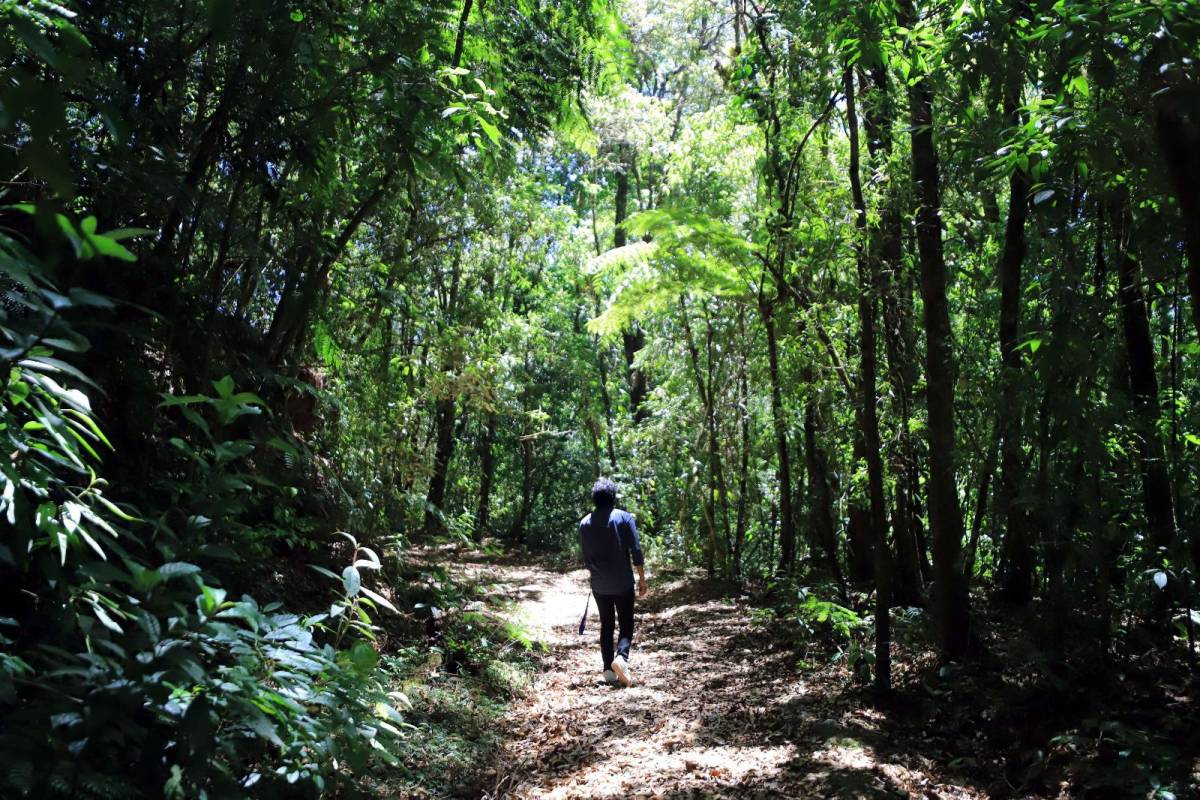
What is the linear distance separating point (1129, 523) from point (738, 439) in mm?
8084

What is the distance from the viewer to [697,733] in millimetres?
5570

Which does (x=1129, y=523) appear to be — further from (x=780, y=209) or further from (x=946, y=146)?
(x=780, y=209)

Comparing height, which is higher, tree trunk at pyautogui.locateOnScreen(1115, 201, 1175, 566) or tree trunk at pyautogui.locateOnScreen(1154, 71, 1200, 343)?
tree trunk at pyautogui.locateOnScreen(1154, 71, 1200, 343)

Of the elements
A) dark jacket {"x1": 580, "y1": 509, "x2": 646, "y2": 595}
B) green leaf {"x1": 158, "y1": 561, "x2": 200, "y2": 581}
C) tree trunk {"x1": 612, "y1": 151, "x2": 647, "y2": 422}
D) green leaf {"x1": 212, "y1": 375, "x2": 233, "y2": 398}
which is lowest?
dark jacket {"x1": 580, "y1": 509, "x2": 646, "y2": 595}

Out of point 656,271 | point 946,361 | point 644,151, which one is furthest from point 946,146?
point 644,151

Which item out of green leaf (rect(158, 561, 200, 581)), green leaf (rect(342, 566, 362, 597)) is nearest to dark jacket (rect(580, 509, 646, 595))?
green leaf (rect(342, 566, 362, 597))

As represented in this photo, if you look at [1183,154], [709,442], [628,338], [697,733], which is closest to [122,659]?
[697,733]

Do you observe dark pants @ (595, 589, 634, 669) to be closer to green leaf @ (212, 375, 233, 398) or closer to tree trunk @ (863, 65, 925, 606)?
tree trunk @ (863, 65, 925, 606)

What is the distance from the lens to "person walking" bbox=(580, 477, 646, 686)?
708cm

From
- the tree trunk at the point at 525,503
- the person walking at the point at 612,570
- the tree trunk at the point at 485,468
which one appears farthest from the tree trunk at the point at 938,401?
the tree trunk at the point at 525,503

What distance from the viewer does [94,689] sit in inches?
78.9

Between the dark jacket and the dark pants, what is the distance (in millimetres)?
92

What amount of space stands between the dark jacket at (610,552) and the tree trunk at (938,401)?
2556 millimetres

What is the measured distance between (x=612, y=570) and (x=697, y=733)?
6.00ft
